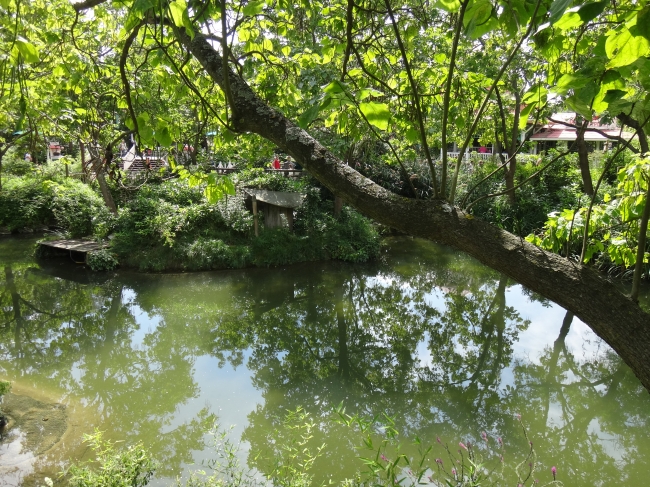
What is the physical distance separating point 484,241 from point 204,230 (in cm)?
1012

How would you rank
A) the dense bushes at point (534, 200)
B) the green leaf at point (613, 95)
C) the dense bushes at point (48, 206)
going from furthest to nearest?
the dense bushes at point (48, 206), the dense bushes at point (534, 200), the green leaf at point (613, 95)

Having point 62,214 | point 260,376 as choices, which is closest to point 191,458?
point 260,376

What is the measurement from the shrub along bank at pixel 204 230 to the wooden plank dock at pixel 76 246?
0.94ft

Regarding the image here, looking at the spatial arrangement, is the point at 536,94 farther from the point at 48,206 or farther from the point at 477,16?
the point at 48,206

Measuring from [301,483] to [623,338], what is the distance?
2341 millimetres

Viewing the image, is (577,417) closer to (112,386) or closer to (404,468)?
(404,468)

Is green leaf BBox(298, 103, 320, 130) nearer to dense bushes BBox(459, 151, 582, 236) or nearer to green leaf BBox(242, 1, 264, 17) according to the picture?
green leaf BBox(242, 1, 264, 17)

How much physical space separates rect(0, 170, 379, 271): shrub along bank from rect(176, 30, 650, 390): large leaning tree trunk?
29.9ft

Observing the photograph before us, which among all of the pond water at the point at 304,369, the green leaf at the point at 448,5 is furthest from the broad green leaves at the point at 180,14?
the pond water at the point at 304,369

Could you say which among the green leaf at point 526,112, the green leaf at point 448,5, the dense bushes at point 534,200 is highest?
the dense bushes at point 534,200

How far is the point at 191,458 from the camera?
439 cm

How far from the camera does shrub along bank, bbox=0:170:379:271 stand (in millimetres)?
10500

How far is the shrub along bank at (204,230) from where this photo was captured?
413 inches

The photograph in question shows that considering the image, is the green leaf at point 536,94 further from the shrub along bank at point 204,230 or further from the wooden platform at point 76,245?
the wooden platform at point 76,245
